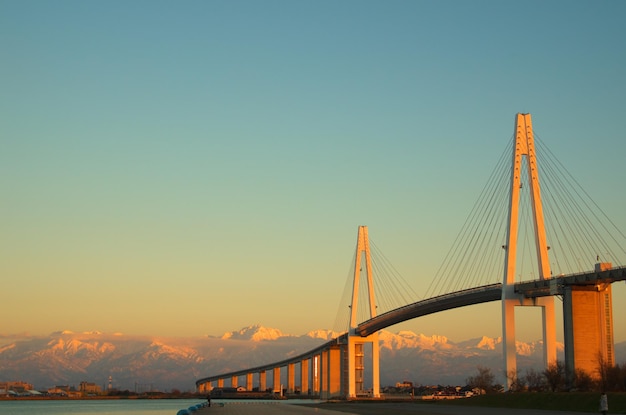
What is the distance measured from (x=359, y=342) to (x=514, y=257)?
61045 mm

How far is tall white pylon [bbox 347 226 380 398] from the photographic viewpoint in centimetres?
13062

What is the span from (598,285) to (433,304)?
32817 mm

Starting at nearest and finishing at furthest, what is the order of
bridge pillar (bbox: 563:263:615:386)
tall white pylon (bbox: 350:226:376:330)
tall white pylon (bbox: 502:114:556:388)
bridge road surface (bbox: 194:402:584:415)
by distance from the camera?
1. bridge road surface (bbox: 194:402:584:415)
2. bridge pillar (bbox: 563:263:615:386)
3. tall white pylon (bbox: 502:114:556:388)
4. tall white pylon (bbox: 350:226:376:330)

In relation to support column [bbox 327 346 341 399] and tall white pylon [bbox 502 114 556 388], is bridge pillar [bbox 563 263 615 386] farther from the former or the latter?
support column [bbox 327 346 341 399]

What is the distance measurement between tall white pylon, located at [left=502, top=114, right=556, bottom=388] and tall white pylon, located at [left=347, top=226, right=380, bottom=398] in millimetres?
50947

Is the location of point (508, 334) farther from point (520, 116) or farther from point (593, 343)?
point (520, 116)

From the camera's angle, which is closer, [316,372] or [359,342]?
[359,342]

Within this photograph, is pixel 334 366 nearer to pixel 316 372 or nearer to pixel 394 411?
pixel 316 372

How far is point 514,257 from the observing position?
246 ft

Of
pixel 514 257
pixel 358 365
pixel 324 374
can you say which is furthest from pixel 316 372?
pixel 514 257

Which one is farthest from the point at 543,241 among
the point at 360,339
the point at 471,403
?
the point at 360,339

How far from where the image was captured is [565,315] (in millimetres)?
66938

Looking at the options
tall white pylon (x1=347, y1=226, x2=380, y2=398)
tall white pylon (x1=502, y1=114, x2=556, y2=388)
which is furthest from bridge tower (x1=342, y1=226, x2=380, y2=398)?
tall white pylon (x1=502, y1=114, x2=556, y2=388)

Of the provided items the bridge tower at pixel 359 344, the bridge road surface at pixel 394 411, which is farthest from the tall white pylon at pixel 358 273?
the bridge road surface at pixel 394 411
